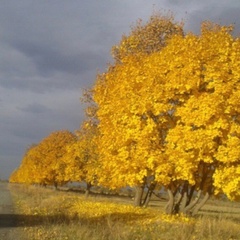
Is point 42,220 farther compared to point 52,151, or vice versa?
point 52,151

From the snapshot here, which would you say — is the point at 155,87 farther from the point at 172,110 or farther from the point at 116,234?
the point at 116,234

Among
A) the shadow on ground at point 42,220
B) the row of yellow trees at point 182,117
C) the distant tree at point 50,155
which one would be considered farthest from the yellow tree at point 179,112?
the distant tree at point 50,155

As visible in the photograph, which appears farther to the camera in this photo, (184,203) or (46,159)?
(46,159)

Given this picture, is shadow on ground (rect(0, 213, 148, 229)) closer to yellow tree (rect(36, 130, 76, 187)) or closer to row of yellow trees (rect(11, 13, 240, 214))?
row of yellow trees (rect(11, 13, 240, 214))

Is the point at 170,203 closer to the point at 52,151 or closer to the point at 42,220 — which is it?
the point at 42,220

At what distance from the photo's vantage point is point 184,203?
1228 inches

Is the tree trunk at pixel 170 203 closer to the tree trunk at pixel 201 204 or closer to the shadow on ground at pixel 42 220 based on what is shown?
the tree trunk at pixel 201 204

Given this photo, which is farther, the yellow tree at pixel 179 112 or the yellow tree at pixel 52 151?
the yellow tree at pixel 52 151

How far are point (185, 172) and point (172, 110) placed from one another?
177 inches

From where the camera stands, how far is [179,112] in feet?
82.3

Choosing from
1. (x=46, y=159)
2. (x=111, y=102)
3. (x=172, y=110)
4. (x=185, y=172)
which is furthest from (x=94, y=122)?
(x=46, y=159)

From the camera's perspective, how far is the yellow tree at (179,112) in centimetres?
2420

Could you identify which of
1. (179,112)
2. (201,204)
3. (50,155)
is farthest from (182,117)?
(50,155)

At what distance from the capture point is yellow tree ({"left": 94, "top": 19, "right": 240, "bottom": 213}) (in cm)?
2420
